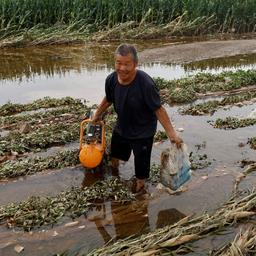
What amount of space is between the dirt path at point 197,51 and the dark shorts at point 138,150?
891 centimetres

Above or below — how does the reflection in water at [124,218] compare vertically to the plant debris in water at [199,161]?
below

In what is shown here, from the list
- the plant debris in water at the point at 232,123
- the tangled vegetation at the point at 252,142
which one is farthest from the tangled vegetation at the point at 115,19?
the tangled vegetation at the point at 252,142

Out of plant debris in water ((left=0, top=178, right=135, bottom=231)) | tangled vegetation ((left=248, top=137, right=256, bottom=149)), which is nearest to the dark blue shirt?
plant debris in water ((left=0, top=178, right=135, bottom=231))

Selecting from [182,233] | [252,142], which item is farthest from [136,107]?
[252,142]

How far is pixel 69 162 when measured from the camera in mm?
6016

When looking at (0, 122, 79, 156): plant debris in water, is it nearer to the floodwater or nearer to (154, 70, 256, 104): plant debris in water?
the floodwater

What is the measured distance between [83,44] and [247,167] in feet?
40.4

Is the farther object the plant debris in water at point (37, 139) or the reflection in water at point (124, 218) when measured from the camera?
the plant debris in water at point (37, 139)

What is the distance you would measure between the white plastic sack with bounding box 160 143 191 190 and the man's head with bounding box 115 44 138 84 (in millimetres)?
956

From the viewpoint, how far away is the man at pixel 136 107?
179 inches

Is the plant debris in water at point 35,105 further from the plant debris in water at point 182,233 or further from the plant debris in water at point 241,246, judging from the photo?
the plant debris in water at point 241,246

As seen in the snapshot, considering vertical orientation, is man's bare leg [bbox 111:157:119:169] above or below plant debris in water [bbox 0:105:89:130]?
below

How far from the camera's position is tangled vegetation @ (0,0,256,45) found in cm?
1711

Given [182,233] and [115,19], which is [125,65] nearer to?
[182,233]
